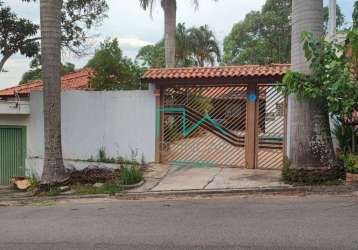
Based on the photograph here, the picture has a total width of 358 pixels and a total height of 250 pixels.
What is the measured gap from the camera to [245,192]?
10.2 meters

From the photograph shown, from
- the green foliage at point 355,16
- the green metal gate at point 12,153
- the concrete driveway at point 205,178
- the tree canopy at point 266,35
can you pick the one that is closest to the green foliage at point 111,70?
the green metal gate at point 12,153

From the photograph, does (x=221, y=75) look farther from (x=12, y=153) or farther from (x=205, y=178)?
(x=12, y=153)

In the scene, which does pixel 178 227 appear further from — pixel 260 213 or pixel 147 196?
pixel 147 196

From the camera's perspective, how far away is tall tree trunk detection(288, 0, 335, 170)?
10414 mm

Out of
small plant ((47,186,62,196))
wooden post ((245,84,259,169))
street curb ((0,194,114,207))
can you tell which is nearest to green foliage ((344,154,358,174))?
wooden post ((245,84,259,169))

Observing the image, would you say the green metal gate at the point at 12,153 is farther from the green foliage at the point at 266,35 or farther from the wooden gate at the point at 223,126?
the green foliage at the point at 266,35

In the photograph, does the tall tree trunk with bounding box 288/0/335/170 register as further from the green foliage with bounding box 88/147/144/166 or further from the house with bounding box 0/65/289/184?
the green foliage with bounding box 88/147/144/166

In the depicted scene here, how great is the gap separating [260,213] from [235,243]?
1.93m

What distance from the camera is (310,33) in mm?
10273

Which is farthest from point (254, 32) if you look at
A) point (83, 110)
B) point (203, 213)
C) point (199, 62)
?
point (203, 213)

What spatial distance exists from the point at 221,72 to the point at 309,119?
353cm

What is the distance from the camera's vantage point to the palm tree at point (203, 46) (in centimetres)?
3234

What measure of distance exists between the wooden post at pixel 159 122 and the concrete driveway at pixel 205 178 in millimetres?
571

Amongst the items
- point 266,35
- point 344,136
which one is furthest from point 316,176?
point 266,35
